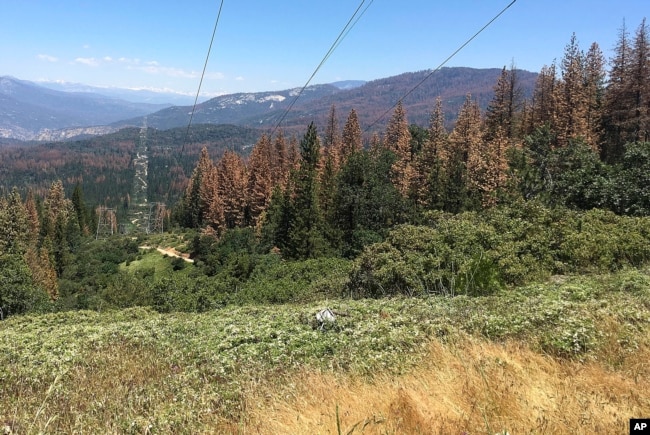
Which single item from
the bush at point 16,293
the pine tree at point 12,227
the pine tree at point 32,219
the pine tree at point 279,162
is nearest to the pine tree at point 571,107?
the pine tree at point 279,162

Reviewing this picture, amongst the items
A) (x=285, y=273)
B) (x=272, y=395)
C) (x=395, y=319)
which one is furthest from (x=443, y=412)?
(x=285, y=273)

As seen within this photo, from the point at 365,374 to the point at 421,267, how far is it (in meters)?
9.40

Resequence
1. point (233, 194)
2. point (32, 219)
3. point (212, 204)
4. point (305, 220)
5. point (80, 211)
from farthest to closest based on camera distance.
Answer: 1. point (80, 211)
2. point (32, 219)
3. point (212, 204)
4. point (233, 194)
5. point (305, 220)

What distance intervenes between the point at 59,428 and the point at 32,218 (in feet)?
285

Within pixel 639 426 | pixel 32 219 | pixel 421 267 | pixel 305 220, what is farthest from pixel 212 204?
pixel 639 426

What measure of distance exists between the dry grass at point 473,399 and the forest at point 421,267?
2.2 inches

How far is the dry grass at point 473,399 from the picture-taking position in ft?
12.2

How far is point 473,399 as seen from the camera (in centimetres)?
420

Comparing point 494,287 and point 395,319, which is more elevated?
point 395,319

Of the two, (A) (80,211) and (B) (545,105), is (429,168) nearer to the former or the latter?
(B) (545,105)

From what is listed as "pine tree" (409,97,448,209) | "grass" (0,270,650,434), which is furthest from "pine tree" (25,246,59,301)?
"grass" (0,270,650,434)

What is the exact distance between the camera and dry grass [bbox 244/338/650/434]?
3723 millimetres

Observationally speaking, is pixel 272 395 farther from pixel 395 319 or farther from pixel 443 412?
pixel 395 319

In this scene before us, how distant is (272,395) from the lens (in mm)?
4828
